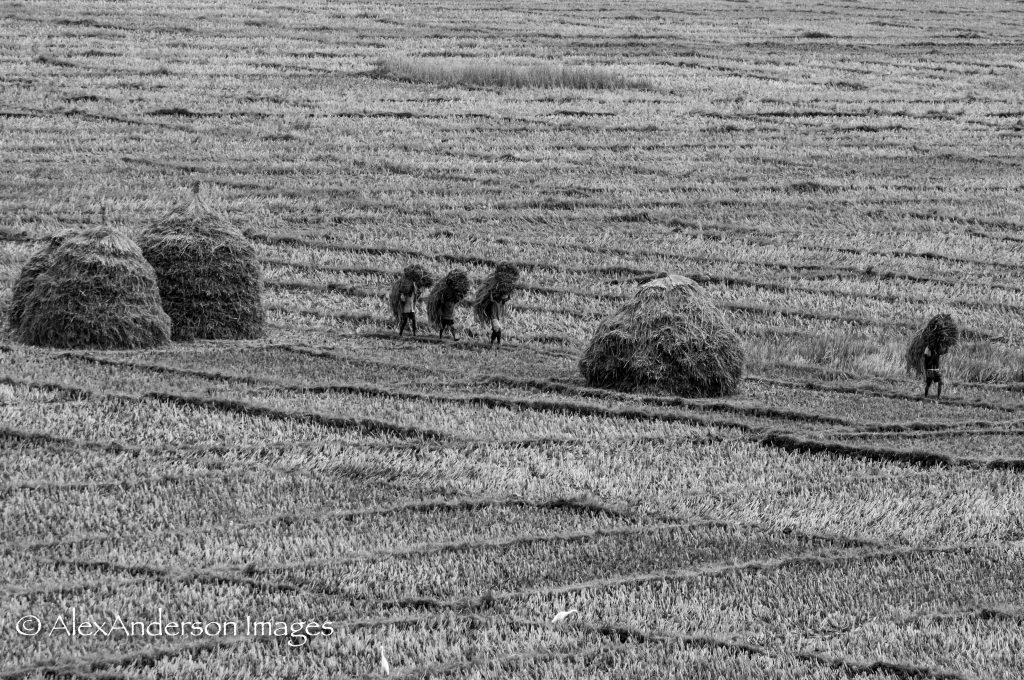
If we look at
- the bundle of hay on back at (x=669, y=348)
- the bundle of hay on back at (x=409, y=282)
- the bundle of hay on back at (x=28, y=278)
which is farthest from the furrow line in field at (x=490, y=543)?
the bundle of hay on back at (x=28, y=278)

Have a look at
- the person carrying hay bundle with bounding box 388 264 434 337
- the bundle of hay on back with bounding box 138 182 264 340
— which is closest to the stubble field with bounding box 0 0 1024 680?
the person carrying hay bundle with bounding box 388 264 434 337

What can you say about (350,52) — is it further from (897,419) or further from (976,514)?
(976,514)

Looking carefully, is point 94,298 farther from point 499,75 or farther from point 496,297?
point 499,75

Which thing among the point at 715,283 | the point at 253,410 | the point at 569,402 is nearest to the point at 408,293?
the point at 569,402

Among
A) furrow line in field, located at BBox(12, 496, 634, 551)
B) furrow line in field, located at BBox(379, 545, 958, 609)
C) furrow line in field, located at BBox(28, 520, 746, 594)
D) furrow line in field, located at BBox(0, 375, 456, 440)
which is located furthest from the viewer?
furrow line in field, located at BBox(0, 375, 456, 440)

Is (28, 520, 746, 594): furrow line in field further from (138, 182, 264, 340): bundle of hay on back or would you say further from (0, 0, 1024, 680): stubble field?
(138, 182, 264, 340): bundle of hay on back

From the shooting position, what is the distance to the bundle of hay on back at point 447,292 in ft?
54.9

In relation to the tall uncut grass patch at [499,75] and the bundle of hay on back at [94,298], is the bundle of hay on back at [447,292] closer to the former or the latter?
the bundle of hay on back at [94,298]

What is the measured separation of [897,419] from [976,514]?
3.13 m

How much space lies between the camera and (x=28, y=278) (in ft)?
54.6

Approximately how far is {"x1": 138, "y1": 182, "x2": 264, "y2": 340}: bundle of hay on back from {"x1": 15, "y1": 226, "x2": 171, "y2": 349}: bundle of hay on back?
27.4 inches

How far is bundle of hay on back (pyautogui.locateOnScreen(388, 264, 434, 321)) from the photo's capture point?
1711cm

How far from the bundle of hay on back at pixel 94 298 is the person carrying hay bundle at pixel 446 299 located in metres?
3.13

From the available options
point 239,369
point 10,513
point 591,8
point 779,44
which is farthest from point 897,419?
point 591,8
